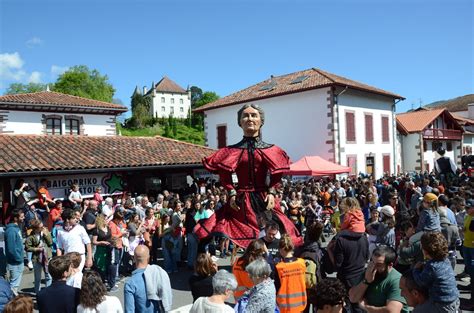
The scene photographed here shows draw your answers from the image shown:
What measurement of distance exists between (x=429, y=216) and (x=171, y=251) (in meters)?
5.25

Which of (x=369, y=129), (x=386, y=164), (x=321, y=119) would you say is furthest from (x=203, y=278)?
(x=386, y=164)

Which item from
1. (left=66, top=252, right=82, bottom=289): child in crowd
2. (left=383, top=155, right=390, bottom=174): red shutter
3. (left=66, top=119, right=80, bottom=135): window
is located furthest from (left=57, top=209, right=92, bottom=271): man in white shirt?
(left=383, top=155, right=390, bottom=174): red shutter

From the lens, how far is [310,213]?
11023 mm

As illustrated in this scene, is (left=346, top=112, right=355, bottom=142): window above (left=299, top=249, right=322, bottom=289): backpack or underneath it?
above

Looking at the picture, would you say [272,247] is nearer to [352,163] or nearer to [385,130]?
[352,163]

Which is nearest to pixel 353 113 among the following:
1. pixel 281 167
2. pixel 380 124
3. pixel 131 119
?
pixel 380 124

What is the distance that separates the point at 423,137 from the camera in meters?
31.4

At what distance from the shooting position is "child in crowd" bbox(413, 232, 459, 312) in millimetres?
3131

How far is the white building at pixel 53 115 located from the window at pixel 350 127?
45.1ft

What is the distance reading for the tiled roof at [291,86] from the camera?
907 inches

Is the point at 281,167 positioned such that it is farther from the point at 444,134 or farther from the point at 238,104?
the point at 444,134

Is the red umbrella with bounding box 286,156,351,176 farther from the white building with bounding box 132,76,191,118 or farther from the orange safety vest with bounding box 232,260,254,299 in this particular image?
the white building with bounding box 132,76,191,118

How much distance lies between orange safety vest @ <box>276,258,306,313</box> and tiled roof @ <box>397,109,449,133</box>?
97.9 feet

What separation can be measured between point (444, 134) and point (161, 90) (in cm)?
5686
